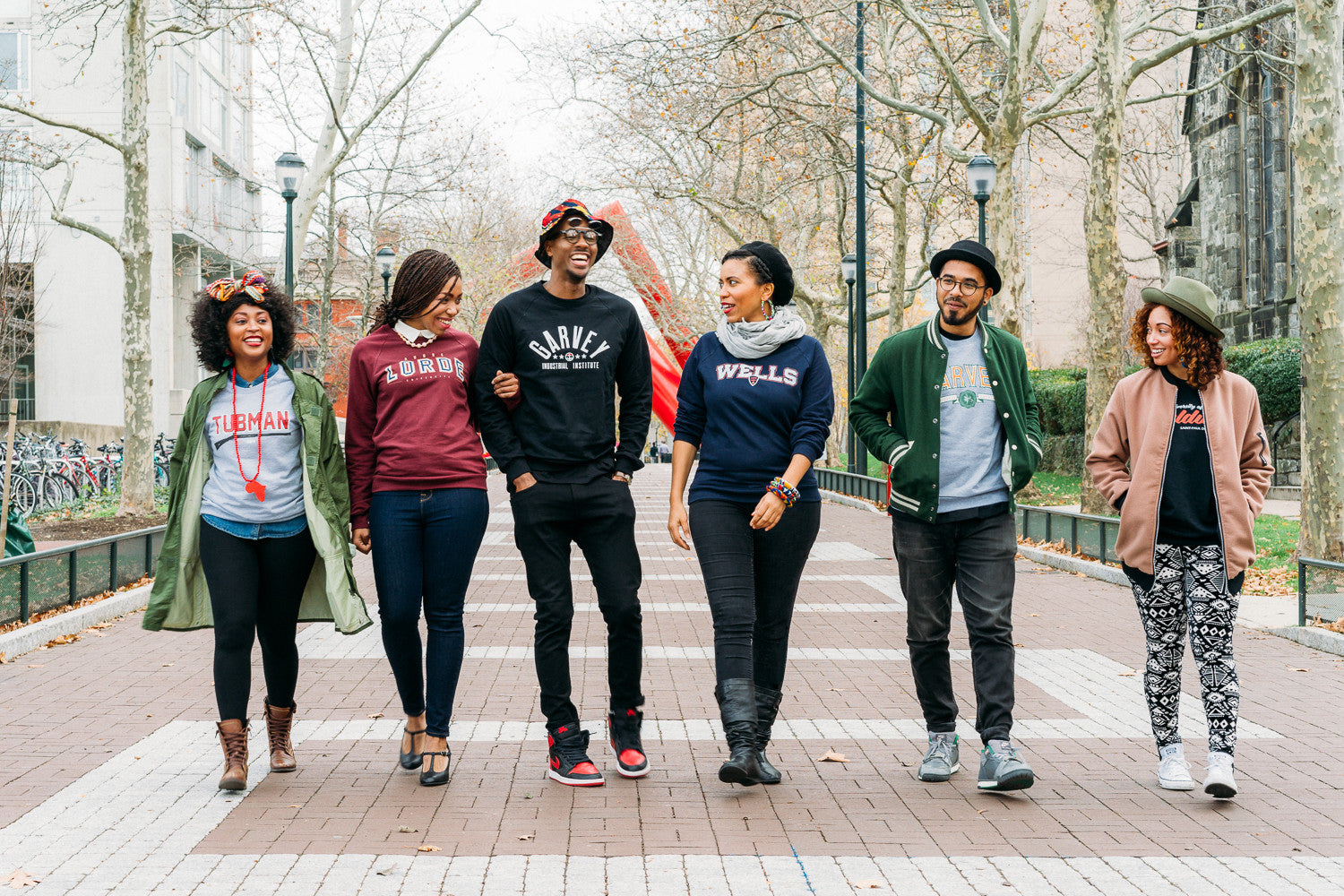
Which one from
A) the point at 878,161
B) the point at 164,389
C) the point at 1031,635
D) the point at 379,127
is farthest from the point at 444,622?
the point at 164,389

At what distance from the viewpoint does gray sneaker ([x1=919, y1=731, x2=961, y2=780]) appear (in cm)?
529

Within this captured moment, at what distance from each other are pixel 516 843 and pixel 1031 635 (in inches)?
231

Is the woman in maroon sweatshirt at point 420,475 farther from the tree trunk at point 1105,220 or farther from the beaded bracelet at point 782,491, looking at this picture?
the tree trunk at point 1105,220

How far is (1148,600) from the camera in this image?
17.0 ft

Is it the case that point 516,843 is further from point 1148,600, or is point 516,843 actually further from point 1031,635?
point 1031,635

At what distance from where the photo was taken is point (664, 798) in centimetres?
501

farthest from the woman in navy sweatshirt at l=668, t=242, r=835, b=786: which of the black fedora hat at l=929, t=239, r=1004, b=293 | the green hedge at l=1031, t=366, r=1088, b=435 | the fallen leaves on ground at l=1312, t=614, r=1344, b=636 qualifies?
the green hedge at l=1031, t=366, r=1088, b=435

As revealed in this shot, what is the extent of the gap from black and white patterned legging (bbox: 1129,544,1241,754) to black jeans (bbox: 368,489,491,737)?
2574mm

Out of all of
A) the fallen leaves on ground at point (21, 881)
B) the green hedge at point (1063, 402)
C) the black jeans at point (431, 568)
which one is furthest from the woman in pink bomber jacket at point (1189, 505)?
the green hedge at point (1063, 402)

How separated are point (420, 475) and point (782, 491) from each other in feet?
4.46

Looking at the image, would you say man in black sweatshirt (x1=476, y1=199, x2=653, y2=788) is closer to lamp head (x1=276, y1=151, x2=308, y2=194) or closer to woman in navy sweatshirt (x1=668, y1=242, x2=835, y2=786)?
woman in navy sweatshirt (x1=668, y1=242, x2=835, y2=786)

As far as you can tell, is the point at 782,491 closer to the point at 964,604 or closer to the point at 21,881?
the point at 964,604

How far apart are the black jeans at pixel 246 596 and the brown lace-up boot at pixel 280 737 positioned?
0.25m

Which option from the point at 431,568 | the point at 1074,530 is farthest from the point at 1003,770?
the point at 1074,530
